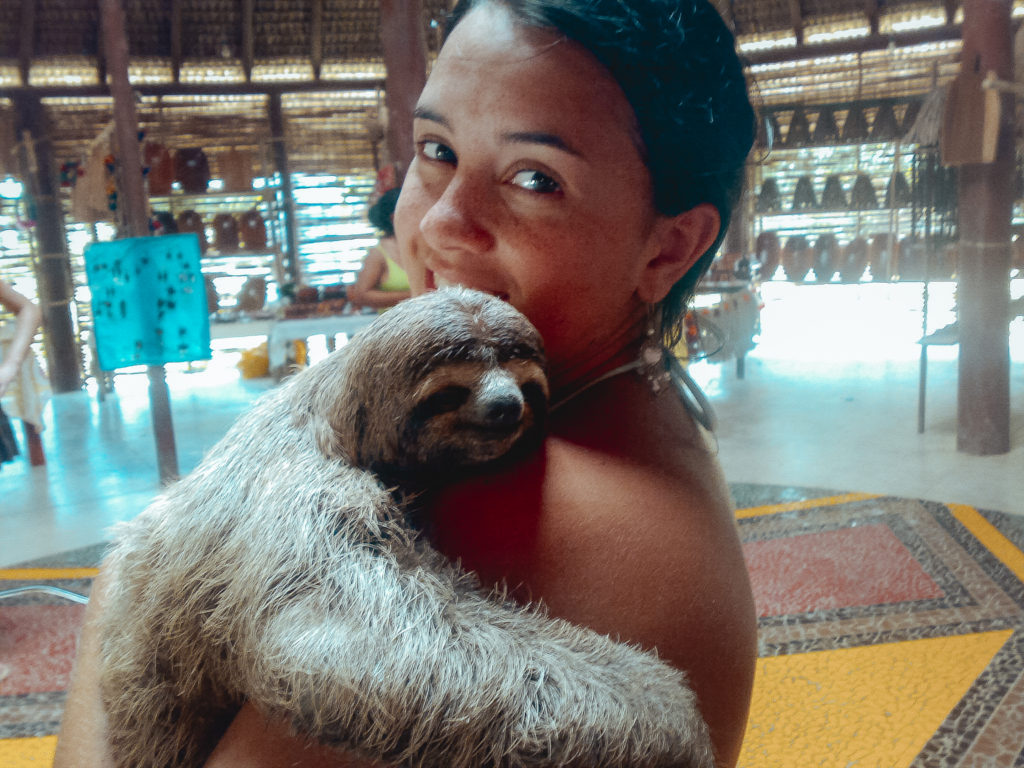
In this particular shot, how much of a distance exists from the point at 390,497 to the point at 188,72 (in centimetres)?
446

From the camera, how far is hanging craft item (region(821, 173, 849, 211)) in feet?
9.34

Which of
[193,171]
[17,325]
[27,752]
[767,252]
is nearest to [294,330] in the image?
[17,325]

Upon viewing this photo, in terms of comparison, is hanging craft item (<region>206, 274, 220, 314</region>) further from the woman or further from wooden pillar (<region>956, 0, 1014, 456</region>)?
wooden pillar (<region>956, 0, 1014, 456</region>)

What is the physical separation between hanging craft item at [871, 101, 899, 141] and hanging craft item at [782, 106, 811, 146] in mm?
902

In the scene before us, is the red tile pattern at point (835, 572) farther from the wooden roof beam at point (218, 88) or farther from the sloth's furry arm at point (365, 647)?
the wooden roof beam at point (218, 88)

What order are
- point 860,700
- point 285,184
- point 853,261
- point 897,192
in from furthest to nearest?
point 285,184
point 897,192
point 853,261
point 860,700

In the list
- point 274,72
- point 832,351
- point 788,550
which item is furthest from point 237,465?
point 274,72

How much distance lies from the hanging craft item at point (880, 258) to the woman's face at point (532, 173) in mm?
3254

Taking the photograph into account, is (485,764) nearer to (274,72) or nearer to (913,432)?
(913,432)

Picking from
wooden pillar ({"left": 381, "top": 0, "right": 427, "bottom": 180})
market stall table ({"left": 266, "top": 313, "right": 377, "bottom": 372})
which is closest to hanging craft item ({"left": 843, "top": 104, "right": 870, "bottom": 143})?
market stall table ({"left": 266, "top": 313, "right": 377, "bottom": 372})

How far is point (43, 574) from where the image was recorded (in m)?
2.95

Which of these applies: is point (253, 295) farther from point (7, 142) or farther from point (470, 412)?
point (470, 412)

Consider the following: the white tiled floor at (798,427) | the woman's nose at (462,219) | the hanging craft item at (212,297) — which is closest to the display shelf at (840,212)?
the white tiled floor at (798,427)

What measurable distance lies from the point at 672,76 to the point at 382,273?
6.56 ft
